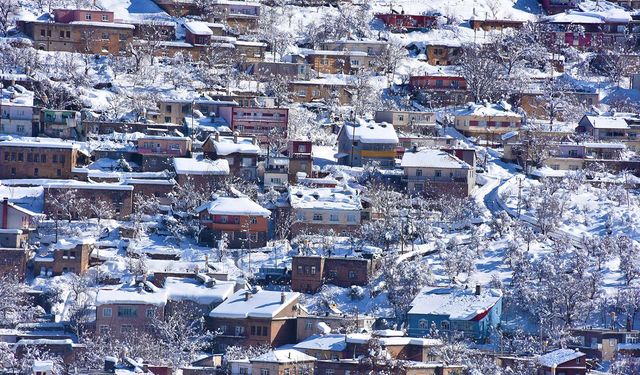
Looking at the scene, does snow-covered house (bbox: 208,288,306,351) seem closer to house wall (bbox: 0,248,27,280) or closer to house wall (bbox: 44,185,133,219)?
house wall (bbox: 0,248,27,280)

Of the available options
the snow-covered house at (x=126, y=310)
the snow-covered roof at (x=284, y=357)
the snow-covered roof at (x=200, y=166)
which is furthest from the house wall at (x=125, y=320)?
the snow-covered roof at (x=200, y=166)

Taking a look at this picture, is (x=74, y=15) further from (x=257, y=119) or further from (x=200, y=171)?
(x=200, y=171)

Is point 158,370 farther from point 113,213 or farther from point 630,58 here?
point 630,58

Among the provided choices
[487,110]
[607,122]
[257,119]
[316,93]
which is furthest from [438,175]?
[316,93]

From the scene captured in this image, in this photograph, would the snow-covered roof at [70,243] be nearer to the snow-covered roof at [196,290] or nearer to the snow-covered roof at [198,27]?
the snow-covered roof at [196,290]

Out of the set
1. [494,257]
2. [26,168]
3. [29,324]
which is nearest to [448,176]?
[494,257]

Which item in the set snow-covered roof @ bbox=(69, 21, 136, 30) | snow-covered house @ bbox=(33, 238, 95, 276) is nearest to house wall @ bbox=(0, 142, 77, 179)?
snow-covered house @ bbox=(33, 238, 95, 276)
